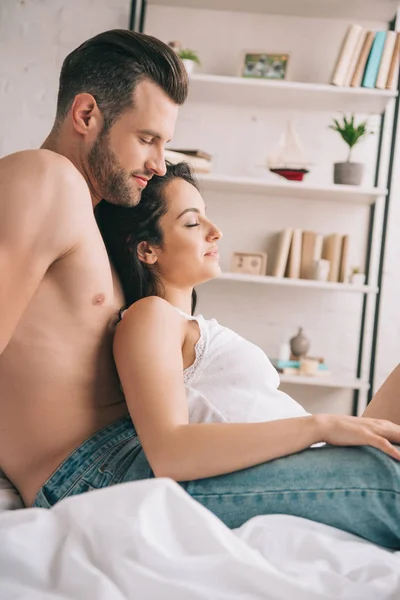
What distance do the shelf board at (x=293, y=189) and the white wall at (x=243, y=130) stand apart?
0.25ft

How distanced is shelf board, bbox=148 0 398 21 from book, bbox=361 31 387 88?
169mm

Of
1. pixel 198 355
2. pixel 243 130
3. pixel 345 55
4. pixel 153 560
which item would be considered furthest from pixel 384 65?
pixel 153 560

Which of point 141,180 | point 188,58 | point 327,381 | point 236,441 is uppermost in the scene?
point 188,58

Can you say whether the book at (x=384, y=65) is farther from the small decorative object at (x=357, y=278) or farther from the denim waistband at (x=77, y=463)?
the denim waistband at (x=77, y=463)

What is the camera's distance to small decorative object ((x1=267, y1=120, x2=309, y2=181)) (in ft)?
10.6

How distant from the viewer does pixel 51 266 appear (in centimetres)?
117

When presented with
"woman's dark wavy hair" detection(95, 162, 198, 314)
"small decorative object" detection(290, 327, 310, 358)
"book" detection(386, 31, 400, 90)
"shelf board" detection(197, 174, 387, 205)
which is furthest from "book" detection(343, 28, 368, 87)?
"woman's dark wavy hair" detection(95, 162, 198, 314)

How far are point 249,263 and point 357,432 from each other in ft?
7.43

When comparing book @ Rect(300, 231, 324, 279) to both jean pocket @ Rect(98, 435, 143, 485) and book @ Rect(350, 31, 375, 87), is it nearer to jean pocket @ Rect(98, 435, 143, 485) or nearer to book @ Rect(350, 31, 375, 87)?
book @ Rect(350, 31, 375, 87)

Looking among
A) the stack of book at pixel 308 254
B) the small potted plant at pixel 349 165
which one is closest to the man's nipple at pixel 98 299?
the stack of book at pixel 308 254

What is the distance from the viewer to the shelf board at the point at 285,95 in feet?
10.3

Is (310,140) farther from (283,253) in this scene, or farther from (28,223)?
(28,223)

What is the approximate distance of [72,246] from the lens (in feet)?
3.79

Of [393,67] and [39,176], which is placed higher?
[393,67]
